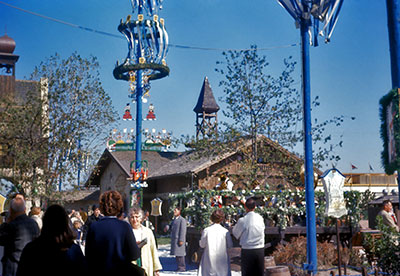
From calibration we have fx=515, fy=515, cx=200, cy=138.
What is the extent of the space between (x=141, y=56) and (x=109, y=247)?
2586cm

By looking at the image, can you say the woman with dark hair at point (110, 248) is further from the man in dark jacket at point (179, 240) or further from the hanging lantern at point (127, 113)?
the hanging lantern at point (127, 113)

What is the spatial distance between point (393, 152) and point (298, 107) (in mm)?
12720

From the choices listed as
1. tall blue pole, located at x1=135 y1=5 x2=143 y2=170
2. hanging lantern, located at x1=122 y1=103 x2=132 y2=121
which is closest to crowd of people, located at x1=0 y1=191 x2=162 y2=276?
tall blue pole, located at x1=135 y1=5 x2=143 y2=170

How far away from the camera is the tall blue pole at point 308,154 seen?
10.2 meters

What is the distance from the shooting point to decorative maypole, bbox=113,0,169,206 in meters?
29.5

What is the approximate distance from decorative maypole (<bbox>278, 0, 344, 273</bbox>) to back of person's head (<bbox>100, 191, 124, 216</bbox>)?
18.6ft

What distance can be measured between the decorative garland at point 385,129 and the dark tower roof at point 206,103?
125ft

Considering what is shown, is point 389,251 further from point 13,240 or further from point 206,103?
point 206,103

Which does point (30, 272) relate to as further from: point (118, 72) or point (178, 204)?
point (118, 72)

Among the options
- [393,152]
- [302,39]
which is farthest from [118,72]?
[393,152]

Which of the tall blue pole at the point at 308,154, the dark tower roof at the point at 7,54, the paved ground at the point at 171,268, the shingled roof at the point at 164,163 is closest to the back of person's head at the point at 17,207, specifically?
the tall blue pole at the point at 308,154

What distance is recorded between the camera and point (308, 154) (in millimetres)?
10398

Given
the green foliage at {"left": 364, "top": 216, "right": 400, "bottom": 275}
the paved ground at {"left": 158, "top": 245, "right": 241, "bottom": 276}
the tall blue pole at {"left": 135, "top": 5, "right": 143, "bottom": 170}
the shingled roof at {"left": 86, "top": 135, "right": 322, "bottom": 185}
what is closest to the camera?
the green foliage at {"left": 364, "top": 216, "right": 400, "bottom": 275}

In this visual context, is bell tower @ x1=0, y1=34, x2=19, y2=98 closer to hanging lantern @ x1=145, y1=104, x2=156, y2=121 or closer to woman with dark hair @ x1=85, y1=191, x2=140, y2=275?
hanging lantern @ x1=145, y1=104, x2=156, y2=121
